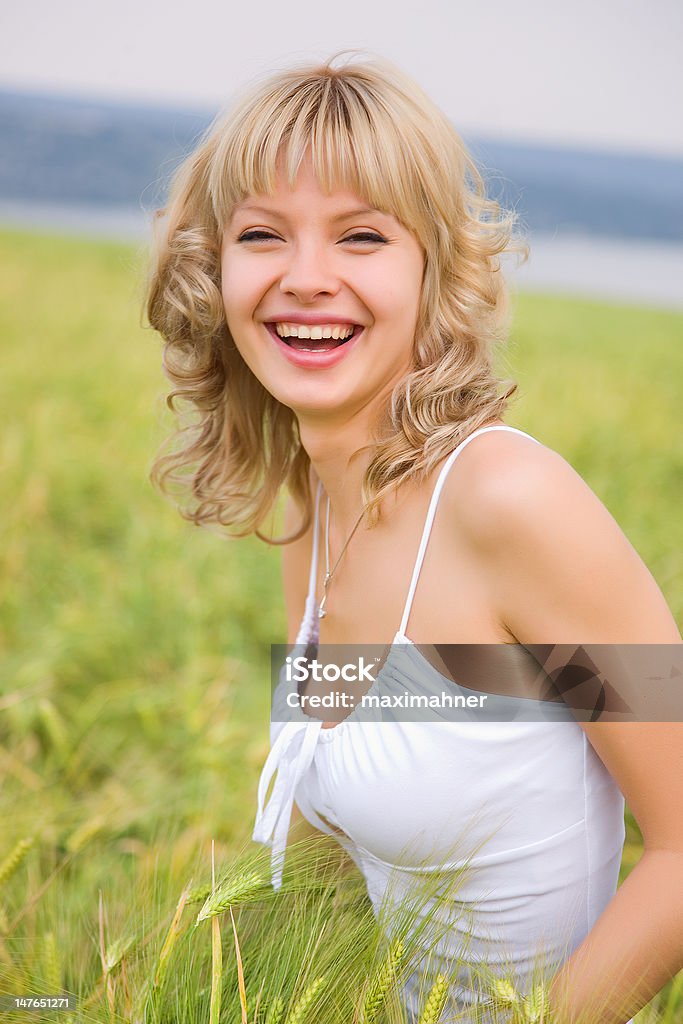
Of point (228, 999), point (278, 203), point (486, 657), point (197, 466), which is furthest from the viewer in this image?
point (197, 466)

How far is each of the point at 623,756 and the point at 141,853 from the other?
156 centimetres

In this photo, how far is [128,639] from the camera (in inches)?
124

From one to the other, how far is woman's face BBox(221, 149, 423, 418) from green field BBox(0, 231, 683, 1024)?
56 cm

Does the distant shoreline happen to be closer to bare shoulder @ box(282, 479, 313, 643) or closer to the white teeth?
bare shoulder @ box(282, 479, 313, 643)

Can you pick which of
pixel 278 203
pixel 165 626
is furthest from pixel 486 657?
pixel 165 626

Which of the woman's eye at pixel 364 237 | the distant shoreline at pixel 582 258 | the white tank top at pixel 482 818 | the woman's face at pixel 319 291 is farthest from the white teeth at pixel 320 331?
the distant shoreline at pixel 582 258

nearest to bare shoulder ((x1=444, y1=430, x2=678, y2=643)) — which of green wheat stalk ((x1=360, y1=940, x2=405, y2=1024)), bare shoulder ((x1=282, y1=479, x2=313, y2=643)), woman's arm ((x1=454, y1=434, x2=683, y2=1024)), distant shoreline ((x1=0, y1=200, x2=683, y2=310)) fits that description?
woman's arm ((x1=454, y1=434, x2=683, y2=1024))

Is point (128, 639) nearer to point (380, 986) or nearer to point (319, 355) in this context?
point (319, 355)

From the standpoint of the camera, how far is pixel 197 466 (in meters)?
1.87

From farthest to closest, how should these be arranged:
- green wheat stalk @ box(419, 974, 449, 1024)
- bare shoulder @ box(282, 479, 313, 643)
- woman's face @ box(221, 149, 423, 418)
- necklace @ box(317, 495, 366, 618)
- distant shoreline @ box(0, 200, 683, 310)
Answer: distant shoreline @ box(0, 200, 683, 310), bare shoulder @ box(282, 479, 313, 643), necklace @ box(317, 495, 366, 618), woman's face @ box(221, 149, 423, 418), green wheat stalk @ box(419, 974, 449, 1024)

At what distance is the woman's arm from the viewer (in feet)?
3.68

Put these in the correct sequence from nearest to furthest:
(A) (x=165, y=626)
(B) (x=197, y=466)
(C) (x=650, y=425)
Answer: (B) (x=197, y=466), (A) (x=165, y=626), (C) (x=650, y=425)

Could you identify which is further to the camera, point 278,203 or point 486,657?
point 278,203

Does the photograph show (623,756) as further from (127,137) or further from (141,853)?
(127,137)
